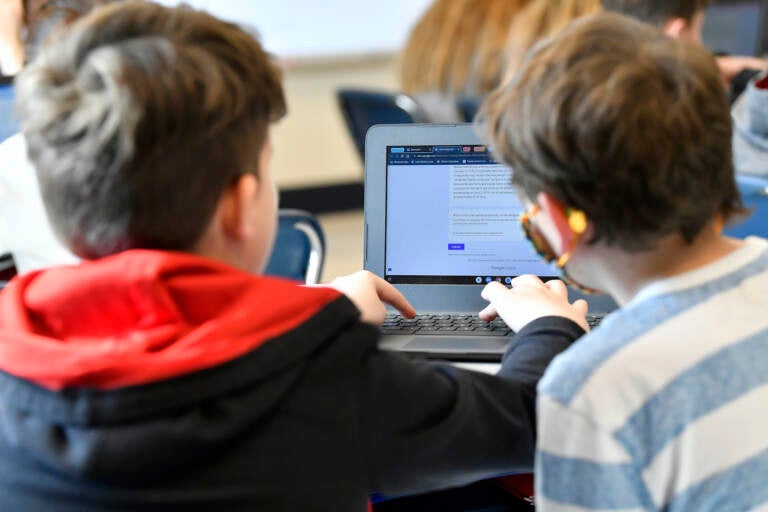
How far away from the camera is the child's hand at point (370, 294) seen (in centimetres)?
113

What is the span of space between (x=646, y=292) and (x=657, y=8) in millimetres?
1589

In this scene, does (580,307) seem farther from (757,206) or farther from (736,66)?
(736,66)

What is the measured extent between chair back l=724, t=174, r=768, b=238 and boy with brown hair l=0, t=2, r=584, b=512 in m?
1.08

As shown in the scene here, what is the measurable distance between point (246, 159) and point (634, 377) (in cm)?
38

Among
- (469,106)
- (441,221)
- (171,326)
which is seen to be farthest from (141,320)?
(469,106)

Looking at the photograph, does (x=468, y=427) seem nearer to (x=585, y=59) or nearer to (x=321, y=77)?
(x=585, y=59)

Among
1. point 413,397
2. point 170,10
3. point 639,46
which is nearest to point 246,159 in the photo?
point 170,10

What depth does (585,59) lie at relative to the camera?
2.64ft

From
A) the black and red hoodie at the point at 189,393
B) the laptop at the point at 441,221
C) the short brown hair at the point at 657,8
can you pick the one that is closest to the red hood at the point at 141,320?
the black and red hoodie at the point at 189,393

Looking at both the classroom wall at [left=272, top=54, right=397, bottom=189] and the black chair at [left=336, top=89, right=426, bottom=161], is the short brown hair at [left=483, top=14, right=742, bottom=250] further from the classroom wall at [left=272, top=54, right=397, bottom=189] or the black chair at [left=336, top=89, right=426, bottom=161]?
the classroom wall at [left=272, top=54, right=397, bottom=189]

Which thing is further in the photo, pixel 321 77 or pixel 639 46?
pixel 321 77

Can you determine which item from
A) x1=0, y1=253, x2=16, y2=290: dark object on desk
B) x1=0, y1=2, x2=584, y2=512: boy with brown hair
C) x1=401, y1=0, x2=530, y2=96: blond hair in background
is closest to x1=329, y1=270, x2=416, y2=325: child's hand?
x1=0, y1=2, x2=584, y2=512: boy with brown hair

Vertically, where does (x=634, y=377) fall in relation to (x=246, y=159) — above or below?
below

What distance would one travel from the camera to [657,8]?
223cm
